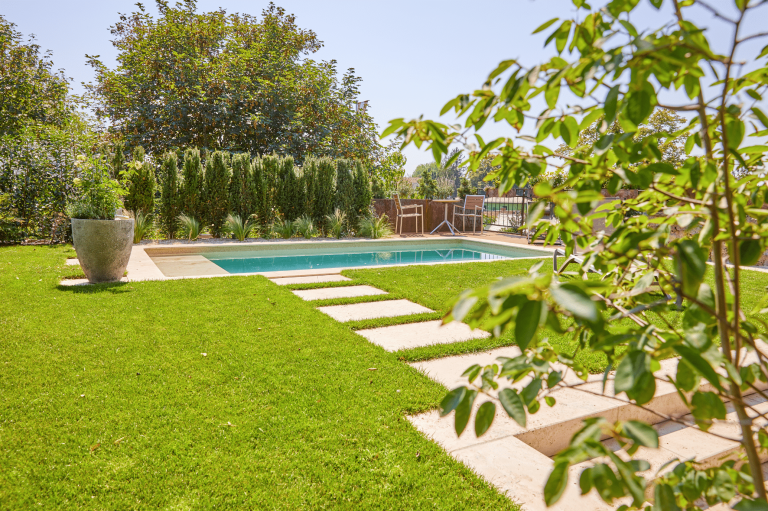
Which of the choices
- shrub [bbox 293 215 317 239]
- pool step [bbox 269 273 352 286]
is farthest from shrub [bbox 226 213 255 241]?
pool step [bbox 269 273 352 286]

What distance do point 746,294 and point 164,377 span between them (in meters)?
5.92

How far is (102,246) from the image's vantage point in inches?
212

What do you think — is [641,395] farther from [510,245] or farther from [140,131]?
[140,131]

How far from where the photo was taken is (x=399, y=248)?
12492 mm

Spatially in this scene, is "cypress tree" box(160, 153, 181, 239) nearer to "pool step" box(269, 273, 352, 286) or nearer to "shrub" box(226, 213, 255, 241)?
"shrub" box(226, 213, 255, 241)

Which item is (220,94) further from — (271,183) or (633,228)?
(633,228)

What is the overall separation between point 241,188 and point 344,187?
9.56ft

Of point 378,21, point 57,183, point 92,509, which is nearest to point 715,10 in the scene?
point 92,509

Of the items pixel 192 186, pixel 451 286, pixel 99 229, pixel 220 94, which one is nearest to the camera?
pixel 99 229

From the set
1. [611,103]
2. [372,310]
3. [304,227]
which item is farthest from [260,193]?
[611,103]

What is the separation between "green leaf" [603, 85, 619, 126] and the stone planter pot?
5860 millimetres

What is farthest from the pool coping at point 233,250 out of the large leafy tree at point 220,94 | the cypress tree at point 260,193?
the large leafy tree at point 220,94

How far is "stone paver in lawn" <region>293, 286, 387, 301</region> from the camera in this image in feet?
16.9

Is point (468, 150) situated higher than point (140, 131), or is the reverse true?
point (140, 131)
